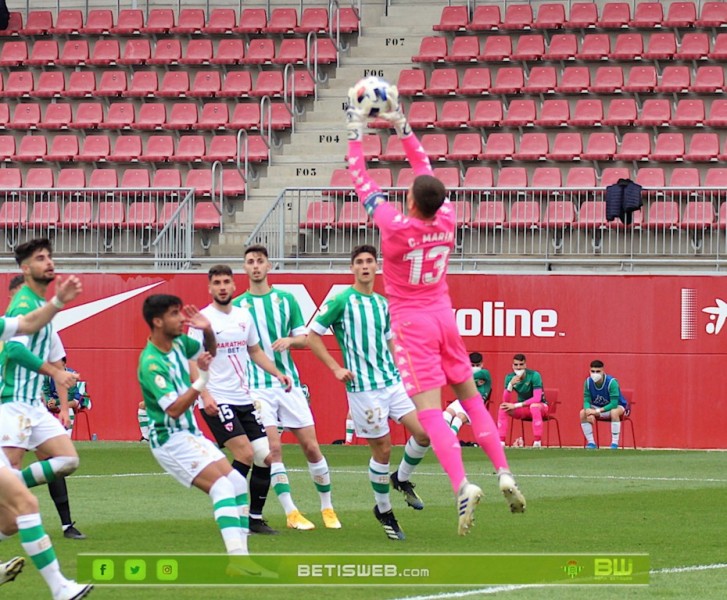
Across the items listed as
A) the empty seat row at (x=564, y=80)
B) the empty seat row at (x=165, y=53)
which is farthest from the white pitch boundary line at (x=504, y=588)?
the empty seat row at (x=165, y=53)

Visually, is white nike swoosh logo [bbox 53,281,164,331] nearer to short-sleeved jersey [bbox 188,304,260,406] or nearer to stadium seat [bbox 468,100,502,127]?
stadium seat [bbox 468,100,502,127]

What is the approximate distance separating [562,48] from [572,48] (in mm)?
184

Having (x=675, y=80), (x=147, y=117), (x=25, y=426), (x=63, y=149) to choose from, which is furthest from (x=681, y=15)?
(x=25, y=426)

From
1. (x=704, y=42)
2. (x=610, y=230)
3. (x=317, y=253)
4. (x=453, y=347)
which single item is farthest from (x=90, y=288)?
(x=453, y=347)

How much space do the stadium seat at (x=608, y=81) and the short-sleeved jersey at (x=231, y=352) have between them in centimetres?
1601

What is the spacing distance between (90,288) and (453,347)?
1645 centimetres

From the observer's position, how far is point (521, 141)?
26.7 metres

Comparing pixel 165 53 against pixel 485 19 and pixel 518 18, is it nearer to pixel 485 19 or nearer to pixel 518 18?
pixel 485 19

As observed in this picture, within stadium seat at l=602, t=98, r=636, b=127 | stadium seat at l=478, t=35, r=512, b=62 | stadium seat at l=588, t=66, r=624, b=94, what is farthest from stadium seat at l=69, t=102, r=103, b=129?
stadium seat at l=602, t=98, r=636, b=127

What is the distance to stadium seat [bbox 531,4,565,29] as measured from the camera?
2809 cm

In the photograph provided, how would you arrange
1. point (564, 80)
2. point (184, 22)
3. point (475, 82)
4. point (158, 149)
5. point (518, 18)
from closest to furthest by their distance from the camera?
point (564, 80) < point (475, 82) < point (518, 18) < point (158, 149) < point (184, 22)

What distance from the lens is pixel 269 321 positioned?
41.6 feet

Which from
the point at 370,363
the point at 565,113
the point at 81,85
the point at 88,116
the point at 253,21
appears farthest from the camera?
the point at 253,21

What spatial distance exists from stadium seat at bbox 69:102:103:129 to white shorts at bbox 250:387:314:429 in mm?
17755
